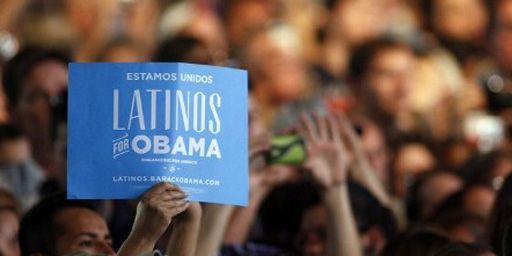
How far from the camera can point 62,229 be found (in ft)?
26.3

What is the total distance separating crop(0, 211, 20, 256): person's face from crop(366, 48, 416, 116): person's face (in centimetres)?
440

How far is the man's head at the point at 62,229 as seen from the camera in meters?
7.84

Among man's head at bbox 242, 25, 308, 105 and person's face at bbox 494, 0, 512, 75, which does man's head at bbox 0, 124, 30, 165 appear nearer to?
man's head at bbox 242, 25, 308, 105

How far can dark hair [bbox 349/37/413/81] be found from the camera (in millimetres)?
13086

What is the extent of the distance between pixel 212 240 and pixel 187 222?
83 cm

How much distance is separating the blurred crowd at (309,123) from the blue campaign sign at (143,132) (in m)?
0.10

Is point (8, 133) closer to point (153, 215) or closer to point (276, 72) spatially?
point (153, 215)

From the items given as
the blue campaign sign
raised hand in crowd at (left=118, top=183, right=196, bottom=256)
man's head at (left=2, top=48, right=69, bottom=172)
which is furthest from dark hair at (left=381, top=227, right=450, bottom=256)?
man's head at (left=2, top=48, right=69, bottom=172)

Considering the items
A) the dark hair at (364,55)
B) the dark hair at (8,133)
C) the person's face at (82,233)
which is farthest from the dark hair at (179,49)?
the person's face at (82,233)

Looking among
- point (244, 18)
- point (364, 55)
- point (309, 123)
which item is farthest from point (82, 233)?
point (244, 18)

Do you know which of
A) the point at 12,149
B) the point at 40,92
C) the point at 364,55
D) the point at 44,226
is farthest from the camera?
the point at 364,55

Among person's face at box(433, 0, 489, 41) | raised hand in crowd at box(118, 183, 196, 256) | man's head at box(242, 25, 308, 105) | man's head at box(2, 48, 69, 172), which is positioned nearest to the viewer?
raised hand in crowd at box(118, 183, 196, 256)

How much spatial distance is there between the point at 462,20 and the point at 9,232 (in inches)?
323

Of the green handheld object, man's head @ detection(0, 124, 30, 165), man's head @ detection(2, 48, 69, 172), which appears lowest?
the green handheld object
